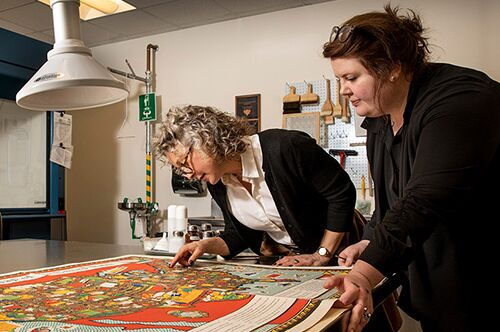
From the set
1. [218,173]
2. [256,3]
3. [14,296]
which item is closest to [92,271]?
[14,296]

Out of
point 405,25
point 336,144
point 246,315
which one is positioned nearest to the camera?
point 246,315

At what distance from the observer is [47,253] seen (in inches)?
62.8

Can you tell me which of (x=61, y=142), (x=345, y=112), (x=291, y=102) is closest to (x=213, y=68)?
(x=291, y=102)

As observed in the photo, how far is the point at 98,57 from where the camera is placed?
4.32 metres

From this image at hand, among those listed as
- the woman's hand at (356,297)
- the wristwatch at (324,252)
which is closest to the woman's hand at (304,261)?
the wristwatch at (324,252)

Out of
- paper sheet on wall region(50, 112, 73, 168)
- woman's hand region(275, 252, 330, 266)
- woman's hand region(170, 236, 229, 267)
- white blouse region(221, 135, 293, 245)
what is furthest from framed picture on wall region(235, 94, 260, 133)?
woman's hand region(275, 252, 330, 266)

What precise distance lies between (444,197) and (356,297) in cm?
24

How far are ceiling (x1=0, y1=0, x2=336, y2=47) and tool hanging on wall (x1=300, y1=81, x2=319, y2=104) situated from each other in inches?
24.7

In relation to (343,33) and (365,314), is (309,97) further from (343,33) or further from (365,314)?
(365,314)

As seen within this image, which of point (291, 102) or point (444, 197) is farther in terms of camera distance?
point (291, 102)

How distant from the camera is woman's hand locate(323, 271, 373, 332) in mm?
701

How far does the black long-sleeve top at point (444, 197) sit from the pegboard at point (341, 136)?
82.4 inches

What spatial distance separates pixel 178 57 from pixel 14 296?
329 cm

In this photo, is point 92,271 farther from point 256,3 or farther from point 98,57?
point 98,57
